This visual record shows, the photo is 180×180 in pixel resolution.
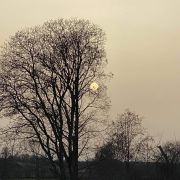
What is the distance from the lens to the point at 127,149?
222ft

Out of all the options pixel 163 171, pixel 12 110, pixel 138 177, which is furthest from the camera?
pixel 138 177

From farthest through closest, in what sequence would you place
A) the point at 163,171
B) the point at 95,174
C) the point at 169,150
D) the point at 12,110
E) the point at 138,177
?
the point at 169,150
the point at 95,174
the point at 138,177
the point at 163,171
the point at 12,110

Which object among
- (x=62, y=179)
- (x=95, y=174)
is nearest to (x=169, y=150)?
(x=95, y=174)

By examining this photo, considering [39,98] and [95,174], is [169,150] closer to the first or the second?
[95,174]

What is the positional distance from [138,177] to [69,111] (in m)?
14.6

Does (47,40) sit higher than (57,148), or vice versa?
(47,40)

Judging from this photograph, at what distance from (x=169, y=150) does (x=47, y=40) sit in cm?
4114

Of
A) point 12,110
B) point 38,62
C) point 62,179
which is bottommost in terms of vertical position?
point 62,179

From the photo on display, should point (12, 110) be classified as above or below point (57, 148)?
above

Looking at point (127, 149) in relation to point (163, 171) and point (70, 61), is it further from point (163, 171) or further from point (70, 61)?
point (70, 61)

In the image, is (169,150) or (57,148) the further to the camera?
(169,150)

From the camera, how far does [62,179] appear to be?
125ft

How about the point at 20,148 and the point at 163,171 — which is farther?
the point at 163,171

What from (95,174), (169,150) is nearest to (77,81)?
(95,174)
